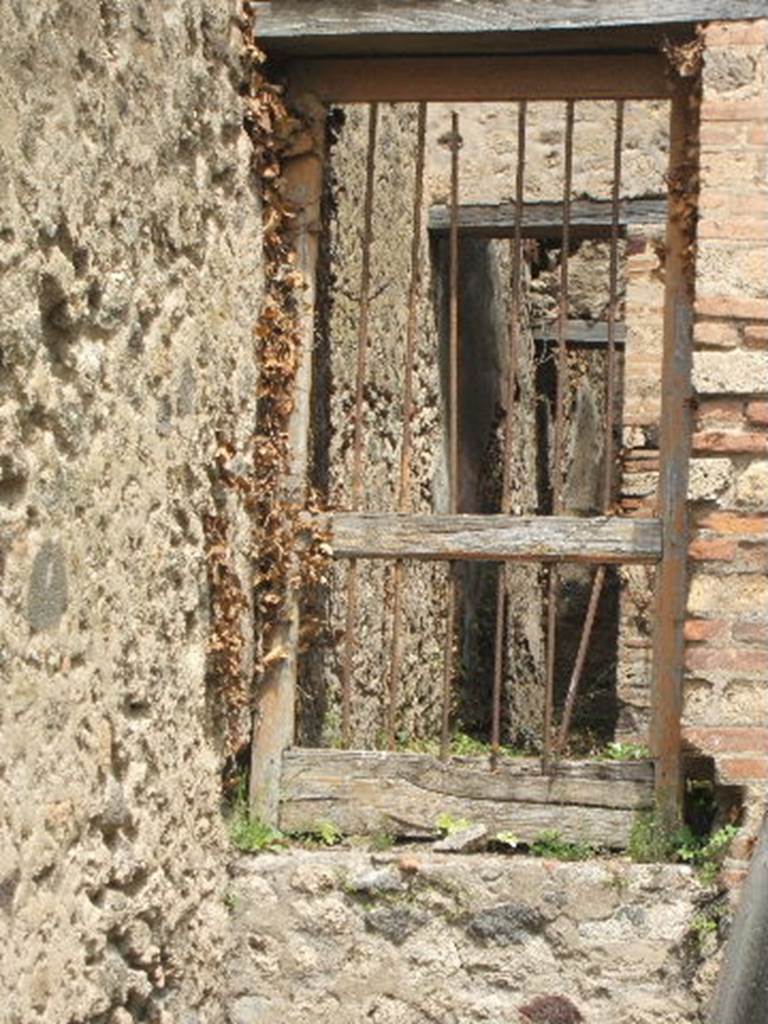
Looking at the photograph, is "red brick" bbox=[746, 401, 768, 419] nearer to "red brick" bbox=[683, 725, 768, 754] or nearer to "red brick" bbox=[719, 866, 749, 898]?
"red brick" bbox=[683, 725, 768, 754]

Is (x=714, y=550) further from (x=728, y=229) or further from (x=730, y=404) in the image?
(x=728, y=229)

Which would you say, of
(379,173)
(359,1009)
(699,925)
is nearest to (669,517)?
(699,925)

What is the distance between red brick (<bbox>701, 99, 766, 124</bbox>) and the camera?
4023mm

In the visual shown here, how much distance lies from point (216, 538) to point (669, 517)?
46.3 inches

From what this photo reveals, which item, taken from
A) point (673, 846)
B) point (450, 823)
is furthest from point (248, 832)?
point (673, 846)

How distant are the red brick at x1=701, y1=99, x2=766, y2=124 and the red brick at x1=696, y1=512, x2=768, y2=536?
0.98 m

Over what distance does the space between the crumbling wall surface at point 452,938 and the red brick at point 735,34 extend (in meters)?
2.05

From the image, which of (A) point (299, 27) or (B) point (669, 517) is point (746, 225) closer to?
(B) point (669, 517)

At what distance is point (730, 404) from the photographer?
13.2 feet

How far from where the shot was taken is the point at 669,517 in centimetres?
419

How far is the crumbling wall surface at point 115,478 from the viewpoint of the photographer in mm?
2752

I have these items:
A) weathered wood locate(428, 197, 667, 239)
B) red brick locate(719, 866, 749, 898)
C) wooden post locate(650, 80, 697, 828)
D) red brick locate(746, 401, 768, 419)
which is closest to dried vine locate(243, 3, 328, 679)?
wooden post locate(650, 80, 697, 828)

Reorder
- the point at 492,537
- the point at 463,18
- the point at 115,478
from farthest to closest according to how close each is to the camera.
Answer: the point at 492,537 < the point at 463,18 < the point at 115,478

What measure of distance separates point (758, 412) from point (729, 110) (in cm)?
75
